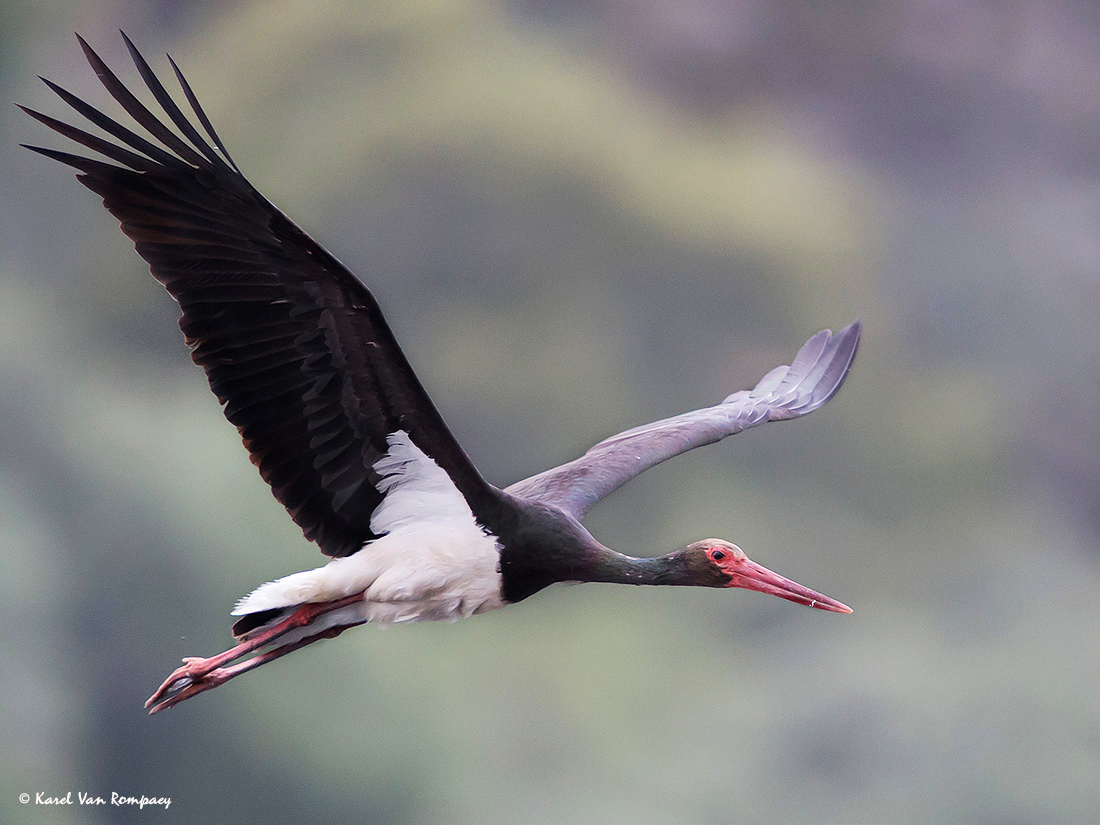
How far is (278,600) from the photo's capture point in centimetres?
572

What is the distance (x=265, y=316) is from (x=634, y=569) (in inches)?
78.4

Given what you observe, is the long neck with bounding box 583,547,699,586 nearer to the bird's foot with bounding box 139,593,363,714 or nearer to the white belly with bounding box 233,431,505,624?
the white belly with bounding box 233,431,505,624

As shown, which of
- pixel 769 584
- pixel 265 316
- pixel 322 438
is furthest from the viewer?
pixel 769 584

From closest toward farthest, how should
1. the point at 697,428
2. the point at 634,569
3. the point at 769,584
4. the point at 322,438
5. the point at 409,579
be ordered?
the point at 322,438 → the point at 409,579 → the point at 634,569 → the point at 769,584 → the point at 697,428

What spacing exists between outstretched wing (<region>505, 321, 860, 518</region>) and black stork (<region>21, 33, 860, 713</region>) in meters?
0.12

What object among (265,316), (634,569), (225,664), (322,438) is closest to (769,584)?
(634,569)

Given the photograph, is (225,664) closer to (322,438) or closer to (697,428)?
(322,438)

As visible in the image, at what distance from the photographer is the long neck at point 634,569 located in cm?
590

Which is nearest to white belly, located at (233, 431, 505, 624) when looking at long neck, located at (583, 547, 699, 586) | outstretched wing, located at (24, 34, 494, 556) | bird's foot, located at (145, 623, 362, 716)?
outstretched wing, located at (24, 34, 494, 556)

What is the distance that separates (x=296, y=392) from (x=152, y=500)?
14.9m

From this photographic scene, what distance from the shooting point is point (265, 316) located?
204 inches

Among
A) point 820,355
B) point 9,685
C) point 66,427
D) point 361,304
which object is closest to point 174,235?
point 361,304

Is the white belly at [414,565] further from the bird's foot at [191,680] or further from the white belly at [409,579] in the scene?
the bird's foot at [191,680]

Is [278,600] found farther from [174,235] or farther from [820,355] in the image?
[820,355]
